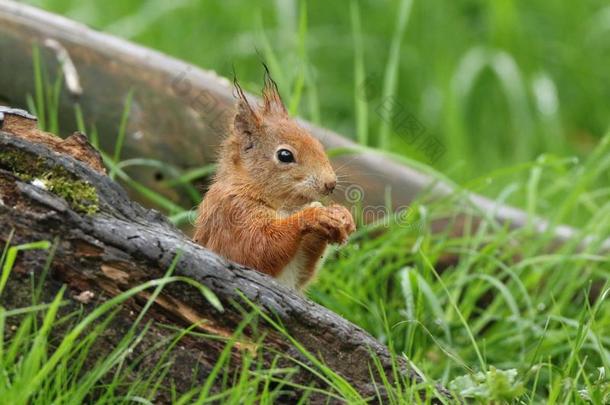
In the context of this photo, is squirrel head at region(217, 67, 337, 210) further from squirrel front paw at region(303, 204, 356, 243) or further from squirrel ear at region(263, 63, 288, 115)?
squirrel front paw at region(303, 204, 356, 243)

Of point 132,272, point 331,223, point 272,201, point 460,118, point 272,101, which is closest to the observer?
point 132,272

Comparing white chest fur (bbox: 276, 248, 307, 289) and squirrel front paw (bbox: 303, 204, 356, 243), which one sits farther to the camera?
white chest fur (bbox: 276, 248, 307, 289)

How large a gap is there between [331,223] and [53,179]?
2.52ft

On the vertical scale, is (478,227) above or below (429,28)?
below

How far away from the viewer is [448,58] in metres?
6.73

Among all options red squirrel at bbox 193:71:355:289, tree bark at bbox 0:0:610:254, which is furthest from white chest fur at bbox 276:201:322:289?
tree bark at bbox 0:0:610:254

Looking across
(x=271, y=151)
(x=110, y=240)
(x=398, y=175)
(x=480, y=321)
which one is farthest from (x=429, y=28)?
(x=110, y=240)

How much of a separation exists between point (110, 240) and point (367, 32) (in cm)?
478

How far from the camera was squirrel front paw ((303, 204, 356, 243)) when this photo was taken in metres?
2.81

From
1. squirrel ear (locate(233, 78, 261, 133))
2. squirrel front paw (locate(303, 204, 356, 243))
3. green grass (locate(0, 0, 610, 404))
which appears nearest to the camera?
squirrel front paw (locate(303, 204, 356, 243))

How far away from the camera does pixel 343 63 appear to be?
7027 mm

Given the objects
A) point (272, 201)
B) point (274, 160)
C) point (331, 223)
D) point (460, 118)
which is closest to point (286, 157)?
point (274, 160)

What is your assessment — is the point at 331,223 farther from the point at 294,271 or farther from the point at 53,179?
the point at 53,179

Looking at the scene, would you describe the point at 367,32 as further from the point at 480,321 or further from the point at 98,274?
the point at 98,274
